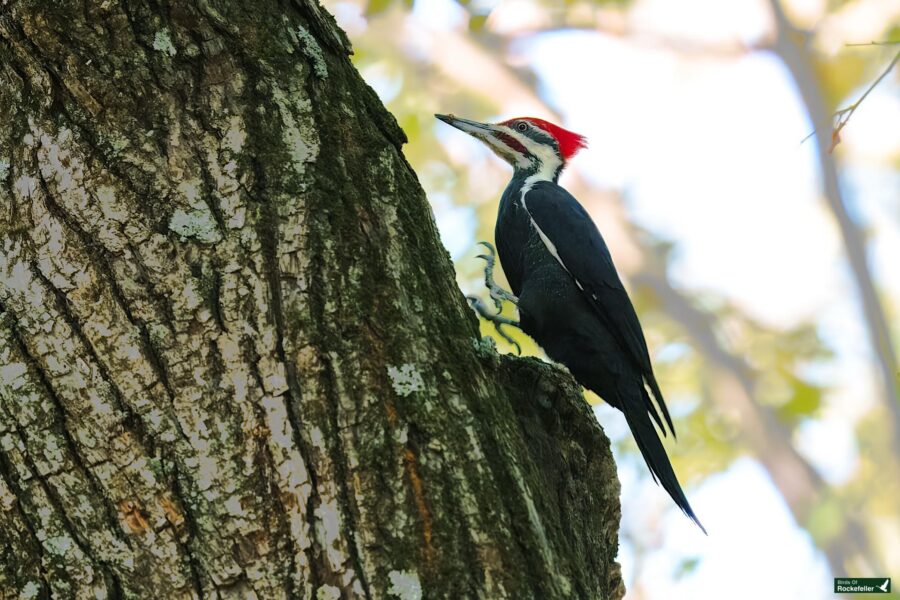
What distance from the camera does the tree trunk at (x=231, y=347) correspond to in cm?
131

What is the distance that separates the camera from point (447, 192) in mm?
8188

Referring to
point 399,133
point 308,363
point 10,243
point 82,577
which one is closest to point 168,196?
point 10,243

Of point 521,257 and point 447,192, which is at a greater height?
point 447,192

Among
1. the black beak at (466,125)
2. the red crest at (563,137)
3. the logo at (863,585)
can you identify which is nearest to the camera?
the black beak at (466,125)

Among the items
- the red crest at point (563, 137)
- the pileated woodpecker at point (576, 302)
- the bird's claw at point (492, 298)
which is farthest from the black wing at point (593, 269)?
the red crest at point (563, 137)

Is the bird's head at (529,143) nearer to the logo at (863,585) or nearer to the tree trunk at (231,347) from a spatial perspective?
the tree trunk at (231,347)

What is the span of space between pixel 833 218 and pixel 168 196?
273 inches

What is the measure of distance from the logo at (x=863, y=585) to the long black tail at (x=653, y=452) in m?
2.88

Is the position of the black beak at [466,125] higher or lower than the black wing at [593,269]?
higher

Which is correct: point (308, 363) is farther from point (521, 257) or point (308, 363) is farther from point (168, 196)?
point (521, 257)

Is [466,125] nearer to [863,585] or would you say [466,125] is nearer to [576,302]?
[576,302]

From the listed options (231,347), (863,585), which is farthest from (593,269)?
(863,585)

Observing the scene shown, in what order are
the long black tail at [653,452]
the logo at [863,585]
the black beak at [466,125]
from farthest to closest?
1. the logo at [863,585]
2. the black beak at [466,125]
3. the long black tail at [653,452]

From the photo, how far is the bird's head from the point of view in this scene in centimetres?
438
